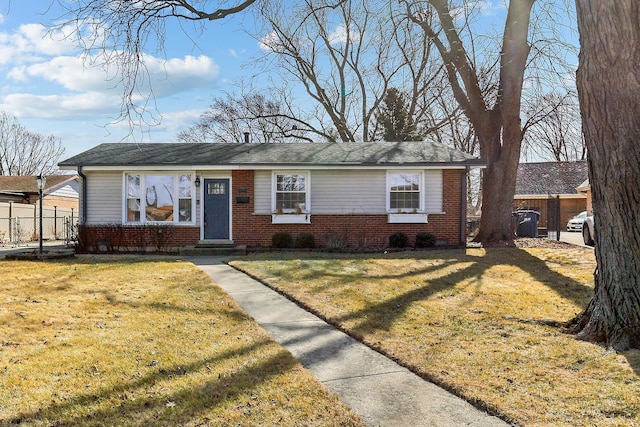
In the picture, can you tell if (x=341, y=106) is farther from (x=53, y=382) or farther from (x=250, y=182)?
(x=53, y=382)

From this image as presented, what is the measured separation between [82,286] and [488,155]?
13.3 m

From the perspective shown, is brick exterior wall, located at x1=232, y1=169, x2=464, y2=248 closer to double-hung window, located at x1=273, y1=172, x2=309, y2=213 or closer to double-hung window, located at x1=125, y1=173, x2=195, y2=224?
double-hung window, located at x1=273, y1=172, x2=309, y2=213

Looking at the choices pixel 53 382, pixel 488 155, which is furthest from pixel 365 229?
pixel 53 382

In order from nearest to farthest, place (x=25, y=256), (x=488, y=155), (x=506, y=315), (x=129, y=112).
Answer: (x=506, y=315) < (x=129, y=112) < (x=25, y=256) < (x=488, y=155)

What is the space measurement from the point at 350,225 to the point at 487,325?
9.46 meters

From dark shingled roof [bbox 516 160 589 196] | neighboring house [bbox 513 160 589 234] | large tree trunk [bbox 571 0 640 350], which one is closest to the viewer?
large tree trunk [bbox 571 0 640 350]

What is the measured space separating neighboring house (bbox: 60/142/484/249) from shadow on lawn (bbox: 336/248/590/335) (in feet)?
7.74

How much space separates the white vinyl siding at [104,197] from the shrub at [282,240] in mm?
5190

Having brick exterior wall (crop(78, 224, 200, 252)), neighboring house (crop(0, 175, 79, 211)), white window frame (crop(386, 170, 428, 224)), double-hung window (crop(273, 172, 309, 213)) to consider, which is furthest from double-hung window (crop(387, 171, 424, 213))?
neighboring house (crop(0, 175, 79, 211))

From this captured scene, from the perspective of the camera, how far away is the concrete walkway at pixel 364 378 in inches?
123

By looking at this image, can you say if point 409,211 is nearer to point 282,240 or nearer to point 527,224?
point 282,240

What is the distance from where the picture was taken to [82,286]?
788 centimetres

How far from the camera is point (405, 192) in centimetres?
1483

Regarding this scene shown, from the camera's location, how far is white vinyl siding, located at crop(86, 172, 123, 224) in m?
14.7
